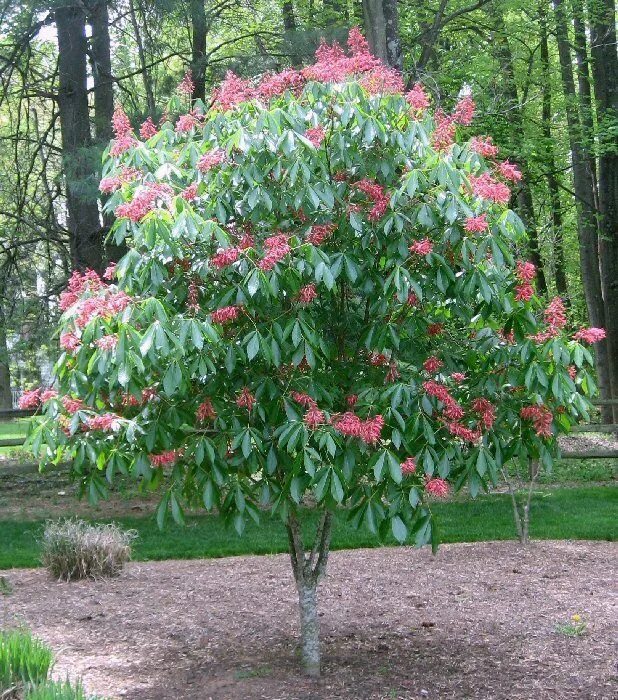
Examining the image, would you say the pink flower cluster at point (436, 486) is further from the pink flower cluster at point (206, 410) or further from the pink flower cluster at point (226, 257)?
the pink flower cluster at point (226, 257)

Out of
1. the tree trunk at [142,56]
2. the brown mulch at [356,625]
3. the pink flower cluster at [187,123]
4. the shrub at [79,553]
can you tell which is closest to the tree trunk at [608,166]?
the brown mulch at [356,625]

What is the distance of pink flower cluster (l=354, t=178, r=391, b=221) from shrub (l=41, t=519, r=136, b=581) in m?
4.33

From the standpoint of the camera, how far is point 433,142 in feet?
13.6

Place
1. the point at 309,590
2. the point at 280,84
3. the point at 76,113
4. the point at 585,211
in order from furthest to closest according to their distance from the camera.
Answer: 1. the point at 585,211
2. the point at 76,113
3. the point at 309,590
4. the point at 280,84

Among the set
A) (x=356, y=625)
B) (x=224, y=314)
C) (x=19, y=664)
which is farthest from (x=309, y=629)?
(x=224, y=314)

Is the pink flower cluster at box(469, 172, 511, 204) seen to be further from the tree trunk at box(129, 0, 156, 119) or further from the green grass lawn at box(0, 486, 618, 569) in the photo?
the tree trunk at box(129, 0, 156, 119)

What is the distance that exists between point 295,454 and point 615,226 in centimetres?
1126

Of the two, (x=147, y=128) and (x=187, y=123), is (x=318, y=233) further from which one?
(x=147, y=128)

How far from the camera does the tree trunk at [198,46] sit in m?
10.0

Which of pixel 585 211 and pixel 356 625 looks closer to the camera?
pixel 356 625

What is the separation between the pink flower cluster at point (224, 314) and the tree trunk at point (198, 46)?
656 centimetres

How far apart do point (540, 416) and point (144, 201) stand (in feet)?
6.92

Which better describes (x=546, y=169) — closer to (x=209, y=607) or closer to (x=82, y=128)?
(x=82, y=128)

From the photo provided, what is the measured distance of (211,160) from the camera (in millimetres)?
3777
